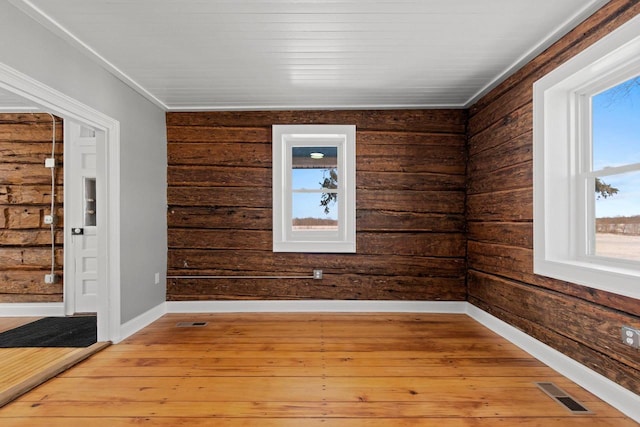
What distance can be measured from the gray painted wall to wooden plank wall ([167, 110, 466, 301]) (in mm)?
230

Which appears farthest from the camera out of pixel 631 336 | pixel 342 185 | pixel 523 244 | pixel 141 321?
pixel 342 185

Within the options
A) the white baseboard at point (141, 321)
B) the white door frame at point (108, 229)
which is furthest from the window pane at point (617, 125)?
the white baseboard at point (141, 321)

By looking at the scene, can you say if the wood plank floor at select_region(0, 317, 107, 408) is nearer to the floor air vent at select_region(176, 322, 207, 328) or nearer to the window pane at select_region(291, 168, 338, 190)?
the floor air vent at select_region(176, 322, 207, 328)

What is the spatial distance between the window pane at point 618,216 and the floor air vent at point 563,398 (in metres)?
0.92

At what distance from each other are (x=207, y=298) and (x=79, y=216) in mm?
1695

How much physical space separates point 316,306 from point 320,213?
1067 mm

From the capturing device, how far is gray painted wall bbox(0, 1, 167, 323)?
6.71ft

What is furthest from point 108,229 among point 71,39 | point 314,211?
point 314,211

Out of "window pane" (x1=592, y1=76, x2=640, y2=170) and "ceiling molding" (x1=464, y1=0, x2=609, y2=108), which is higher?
"ceiling molding" (x1=464, y1=0, x2=609, y2=108)

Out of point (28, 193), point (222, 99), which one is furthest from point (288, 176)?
point (28, 193)

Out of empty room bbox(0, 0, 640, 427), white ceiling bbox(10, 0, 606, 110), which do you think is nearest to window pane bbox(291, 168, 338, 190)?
empty room bbox(0, 0, 640, 427)

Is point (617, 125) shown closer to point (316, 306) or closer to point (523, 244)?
point (523, 244)

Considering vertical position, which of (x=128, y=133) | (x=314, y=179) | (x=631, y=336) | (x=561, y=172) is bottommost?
(x=631, y=336)

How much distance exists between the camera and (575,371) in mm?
2240
